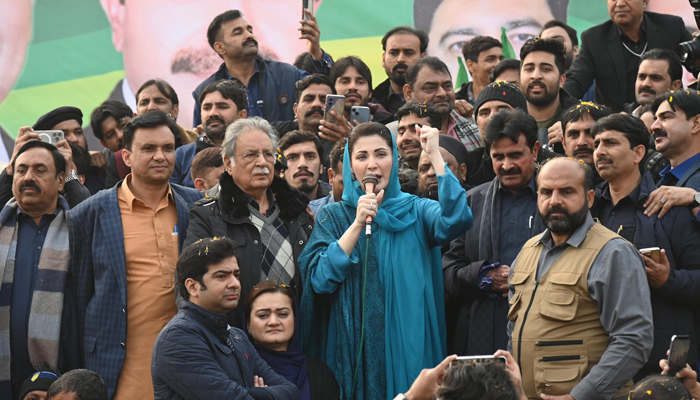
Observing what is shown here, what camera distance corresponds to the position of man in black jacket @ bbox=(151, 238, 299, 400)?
448cm

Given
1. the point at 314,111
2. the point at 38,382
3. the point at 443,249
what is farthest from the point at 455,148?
the point at 38,382

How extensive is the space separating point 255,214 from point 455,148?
1649 millimetres

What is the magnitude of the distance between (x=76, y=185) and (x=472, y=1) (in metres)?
4.64

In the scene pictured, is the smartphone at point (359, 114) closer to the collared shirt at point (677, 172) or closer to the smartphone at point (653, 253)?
the collared shirt at point (677, 172)

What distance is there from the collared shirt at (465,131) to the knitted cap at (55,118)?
2939mm

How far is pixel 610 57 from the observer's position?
8.03 metres

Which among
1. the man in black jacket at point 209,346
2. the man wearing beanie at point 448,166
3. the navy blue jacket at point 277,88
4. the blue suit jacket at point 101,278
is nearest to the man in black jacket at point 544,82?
the man wearing beanie at point 448,166

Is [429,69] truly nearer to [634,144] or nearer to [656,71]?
[656,71]

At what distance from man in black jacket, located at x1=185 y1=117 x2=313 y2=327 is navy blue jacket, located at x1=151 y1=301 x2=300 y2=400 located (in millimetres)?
442

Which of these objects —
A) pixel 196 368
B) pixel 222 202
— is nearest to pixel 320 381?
pixel 196 368

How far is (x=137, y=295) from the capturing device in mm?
5195

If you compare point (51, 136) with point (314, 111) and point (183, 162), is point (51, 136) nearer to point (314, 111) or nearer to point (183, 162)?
point (183, 162)

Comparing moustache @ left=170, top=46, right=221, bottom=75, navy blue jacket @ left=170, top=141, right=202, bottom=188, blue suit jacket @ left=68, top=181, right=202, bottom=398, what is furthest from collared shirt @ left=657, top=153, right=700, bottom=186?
moustache @ left=170, top=46, right=221, bottom=75

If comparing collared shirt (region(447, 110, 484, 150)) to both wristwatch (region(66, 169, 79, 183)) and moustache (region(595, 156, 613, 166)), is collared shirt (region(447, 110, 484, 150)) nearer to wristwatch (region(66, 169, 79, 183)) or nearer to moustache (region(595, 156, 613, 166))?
moustache (region(595, 156, 613, 166))
